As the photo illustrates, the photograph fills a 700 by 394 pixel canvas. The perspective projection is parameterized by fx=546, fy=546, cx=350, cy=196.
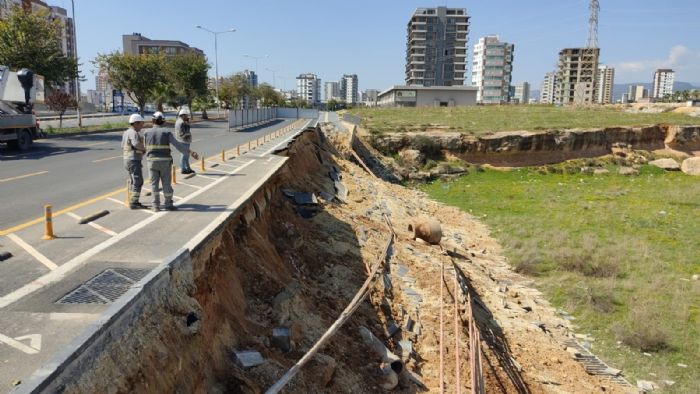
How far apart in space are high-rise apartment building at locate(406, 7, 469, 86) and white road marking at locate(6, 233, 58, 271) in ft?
440

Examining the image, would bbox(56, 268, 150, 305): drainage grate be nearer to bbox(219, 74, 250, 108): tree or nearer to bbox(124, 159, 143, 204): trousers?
bbox(124, 159, 143, 204): trousers

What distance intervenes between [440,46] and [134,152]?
134 meters

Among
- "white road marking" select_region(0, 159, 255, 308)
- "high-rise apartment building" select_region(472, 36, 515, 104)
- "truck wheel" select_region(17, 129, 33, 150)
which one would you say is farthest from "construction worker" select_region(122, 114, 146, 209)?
"high-rise apartment building" select_region(472, 36, 515, 104)

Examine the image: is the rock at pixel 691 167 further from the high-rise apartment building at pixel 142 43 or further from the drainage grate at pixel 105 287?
the high-rise apartment building at pixel 142 43

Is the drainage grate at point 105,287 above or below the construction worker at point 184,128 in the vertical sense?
below

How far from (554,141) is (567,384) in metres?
32.9

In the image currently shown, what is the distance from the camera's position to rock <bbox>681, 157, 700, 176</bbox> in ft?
124

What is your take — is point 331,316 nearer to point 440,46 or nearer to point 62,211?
point 62,211

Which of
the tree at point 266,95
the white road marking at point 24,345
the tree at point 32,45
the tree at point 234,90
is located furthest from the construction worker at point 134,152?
the tree at point 266,95

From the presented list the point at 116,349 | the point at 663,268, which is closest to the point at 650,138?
the point at 663,268

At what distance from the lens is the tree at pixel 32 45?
97.8 ft

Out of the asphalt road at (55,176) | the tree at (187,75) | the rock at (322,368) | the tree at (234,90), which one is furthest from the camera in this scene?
the tree at (234,90)

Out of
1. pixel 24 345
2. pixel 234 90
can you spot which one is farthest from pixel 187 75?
pixel 24 345

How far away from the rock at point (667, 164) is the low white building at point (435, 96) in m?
60.6
